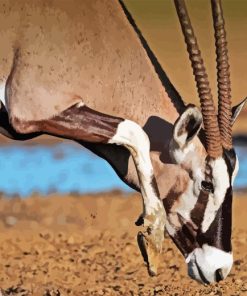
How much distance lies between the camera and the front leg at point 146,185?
26.9 feet

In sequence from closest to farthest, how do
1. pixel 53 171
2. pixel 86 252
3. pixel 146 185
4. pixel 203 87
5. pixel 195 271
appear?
pixel 146 185, pixel 203 87, pixel 195 271, pixel 86 252, pixel 53 171

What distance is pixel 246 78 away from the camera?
87.1 ft

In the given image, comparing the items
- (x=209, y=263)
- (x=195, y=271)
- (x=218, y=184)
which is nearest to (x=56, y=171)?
(x=195, y=271)

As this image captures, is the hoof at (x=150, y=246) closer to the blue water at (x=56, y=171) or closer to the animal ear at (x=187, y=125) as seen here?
the animal ear at (x=187, y=125)

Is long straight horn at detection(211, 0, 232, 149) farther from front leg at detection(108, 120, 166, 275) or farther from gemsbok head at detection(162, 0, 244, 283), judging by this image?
front leg at detection(108, 120, 166, 275)

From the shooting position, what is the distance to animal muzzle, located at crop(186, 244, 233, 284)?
8.46 meters

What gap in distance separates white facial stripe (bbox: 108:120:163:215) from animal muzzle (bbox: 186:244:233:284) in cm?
51

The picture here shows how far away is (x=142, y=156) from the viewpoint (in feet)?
26.9

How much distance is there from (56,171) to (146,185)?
8.21 m

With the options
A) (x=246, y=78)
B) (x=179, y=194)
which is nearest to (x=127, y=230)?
(x=179, y=194)

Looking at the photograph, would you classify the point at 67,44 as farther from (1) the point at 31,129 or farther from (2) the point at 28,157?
(2) the point at 28,157

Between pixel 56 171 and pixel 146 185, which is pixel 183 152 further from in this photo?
pixel 56 171

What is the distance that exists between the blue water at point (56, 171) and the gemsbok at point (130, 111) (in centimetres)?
628

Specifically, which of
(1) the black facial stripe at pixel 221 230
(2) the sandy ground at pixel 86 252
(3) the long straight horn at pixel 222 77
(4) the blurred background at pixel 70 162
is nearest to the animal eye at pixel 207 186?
(1) the black facial stripe at pixel 221 230
